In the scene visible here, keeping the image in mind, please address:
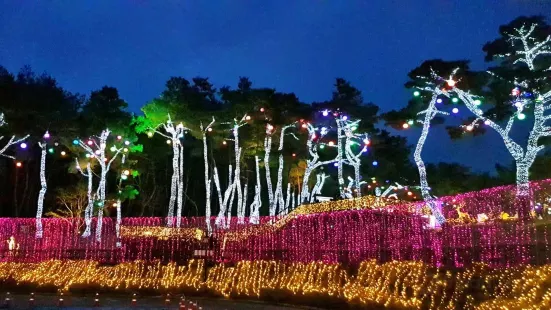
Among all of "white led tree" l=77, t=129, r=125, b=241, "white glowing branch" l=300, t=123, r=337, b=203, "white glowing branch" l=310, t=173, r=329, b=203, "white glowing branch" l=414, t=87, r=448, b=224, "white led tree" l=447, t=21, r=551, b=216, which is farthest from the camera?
"white glowing branch" l=310, t=173, r=329, b=203

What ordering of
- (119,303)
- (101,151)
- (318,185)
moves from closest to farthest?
(119,303) → (101,151) → (318,185)

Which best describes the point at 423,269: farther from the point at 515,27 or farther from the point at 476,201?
the point at 515,27

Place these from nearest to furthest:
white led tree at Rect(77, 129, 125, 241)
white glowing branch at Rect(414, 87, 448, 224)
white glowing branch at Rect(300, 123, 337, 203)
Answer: white glowing branch at Rect(414, 87, 448, 224) < white led tree at Rect(77, 129, 125, 241) < white glowing branch at Rect(300, 123, 337, 203)

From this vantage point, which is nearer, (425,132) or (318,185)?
(425,132)

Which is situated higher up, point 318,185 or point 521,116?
point 318,185

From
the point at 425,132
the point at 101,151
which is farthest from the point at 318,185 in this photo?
the point at 425,132

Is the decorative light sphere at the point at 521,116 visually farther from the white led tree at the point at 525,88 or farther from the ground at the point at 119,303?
the ground at the point at 119,303

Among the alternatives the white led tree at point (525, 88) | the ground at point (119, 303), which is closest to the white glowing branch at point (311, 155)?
the white led tree at point (525, 88)

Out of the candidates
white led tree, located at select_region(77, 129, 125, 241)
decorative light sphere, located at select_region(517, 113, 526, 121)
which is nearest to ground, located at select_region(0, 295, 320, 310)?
decorative light sphere, located at select_region(517, 113, 526, 121)

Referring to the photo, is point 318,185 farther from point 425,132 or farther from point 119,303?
point 119,303

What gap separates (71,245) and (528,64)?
1509cm

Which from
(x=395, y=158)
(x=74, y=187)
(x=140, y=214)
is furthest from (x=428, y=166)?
(x=74, y=187)

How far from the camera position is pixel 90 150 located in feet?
86.6

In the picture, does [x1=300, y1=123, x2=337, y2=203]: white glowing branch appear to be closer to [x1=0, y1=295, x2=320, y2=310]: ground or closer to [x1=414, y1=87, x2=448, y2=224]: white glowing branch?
[x1=414, y1=87, x2=448, y2=224]: white glowing branch
